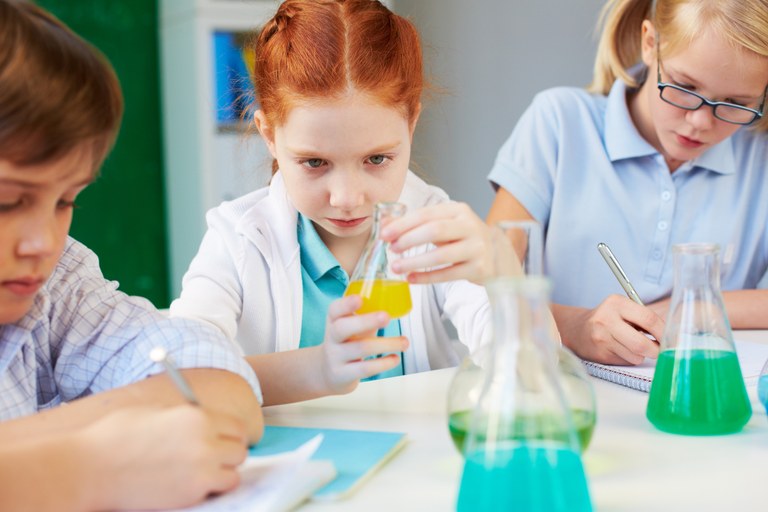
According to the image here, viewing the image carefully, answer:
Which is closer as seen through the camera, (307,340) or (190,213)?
(307,340)

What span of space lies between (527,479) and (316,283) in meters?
0.84

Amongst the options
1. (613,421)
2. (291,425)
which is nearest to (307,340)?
(291,425)

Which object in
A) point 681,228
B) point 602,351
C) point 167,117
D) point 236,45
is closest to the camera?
point 602,351

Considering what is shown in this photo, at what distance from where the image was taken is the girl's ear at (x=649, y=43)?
163 cm

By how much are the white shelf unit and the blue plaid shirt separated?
94.7 inches

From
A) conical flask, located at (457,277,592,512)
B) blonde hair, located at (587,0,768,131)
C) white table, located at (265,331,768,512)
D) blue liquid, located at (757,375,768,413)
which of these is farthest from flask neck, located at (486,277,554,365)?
blonde hair, located at (587,0,768,131)

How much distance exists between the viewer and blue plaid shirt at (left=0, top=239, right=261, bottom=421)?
922 mm

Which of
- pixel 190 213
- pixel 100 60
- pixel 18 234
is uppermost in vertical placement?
pixel 100 60

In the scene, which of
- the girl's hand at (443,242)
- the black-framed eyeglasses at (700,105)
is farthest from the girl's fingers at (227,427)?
the black-framed eyeglasses at (700,105)

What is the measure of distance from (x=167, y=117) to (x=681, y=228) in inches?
107

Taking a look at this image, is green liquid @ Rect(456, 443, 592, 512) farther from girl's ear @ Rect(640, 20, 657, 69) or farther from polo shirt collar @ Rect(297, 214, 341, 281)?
girl's ear @ Rect(640, 20, 657, 69)

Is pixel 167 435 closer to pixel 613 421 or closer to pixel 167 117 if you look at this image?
pixel 613 421

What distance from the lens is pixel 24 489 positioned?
0.67 meters

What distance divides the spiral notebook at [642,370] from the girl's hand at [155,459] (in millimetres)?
589
